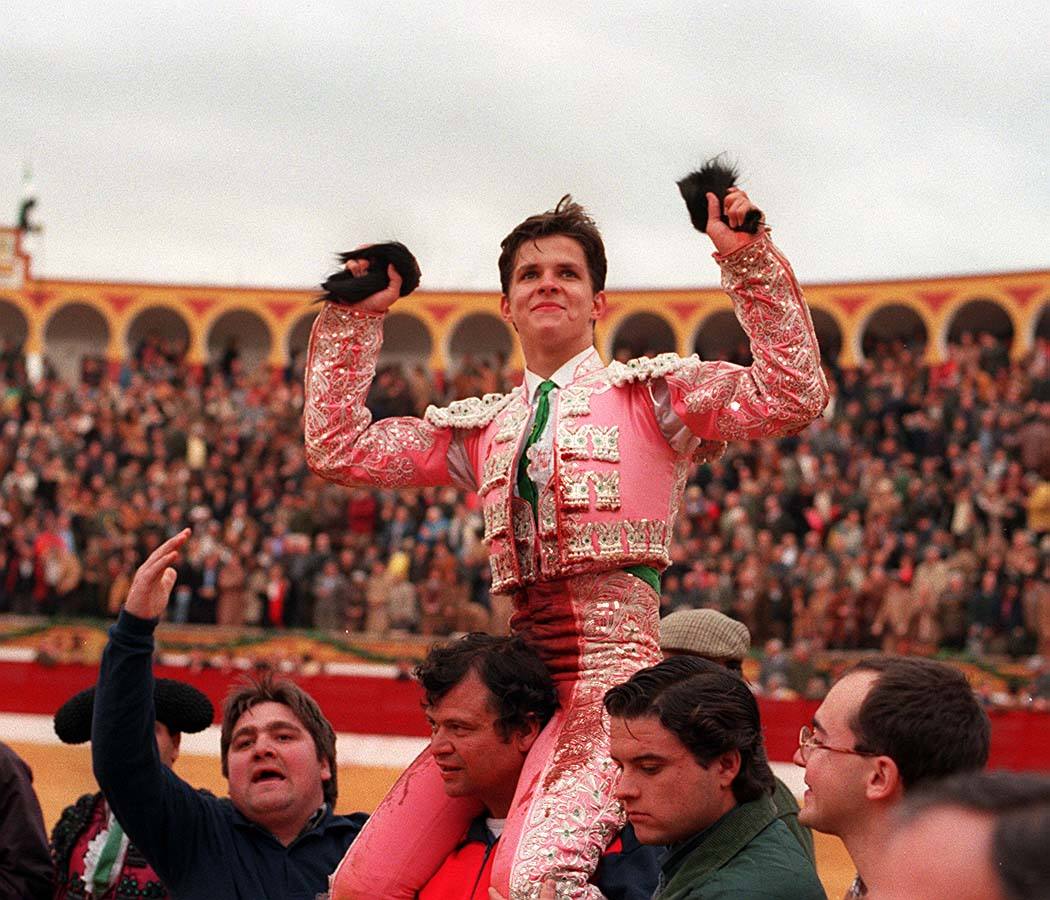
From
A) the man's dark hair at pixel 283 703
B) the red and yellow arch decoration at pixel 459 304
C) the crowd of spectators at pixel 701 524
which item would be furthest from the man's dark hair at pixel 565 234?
the red and yellow arch decoration at pixel 459 304

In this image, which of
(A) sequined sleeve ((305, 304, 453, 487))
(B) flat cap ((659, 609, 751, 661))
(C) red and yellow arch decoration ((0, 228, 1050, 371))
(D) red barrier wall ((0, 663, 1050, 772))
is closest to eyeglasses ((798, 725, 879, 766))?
(B) flat cap ((659, 609, 751, 661))

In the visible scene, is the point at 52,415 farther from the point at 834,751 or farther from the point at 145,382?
the point at 834,751

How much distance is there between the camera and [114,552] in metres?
14.7

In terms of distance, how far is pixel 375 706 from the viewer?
11.6 m

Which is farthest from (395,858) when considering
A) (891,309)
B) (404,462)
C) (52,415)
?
(891,309)

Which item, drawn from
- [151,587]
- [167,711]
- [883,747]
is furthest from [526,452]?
[167,711]

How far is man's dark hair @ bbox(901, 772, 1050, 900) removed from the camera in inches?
47.0

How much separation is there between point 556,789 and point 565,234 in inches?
38.7

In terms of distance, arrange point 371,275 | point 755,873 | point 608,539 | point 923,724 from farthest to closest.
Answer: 1. point 371,275
2. point 608,539
3. point 755,873
4. point 923,724

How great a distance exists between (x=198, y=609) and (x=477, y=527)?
245 centimetres

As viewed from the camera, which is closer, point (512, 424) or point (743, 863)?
point (743, 863)

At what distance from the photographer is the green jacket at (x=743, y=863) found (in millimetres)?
2320

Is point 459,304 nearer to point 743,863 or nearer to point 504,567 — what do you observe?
point 504,567

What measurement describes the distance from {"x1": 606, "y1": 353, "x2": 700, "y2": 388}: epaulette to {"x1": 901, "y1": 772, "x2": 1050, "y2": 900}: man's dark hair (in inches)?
68.7
